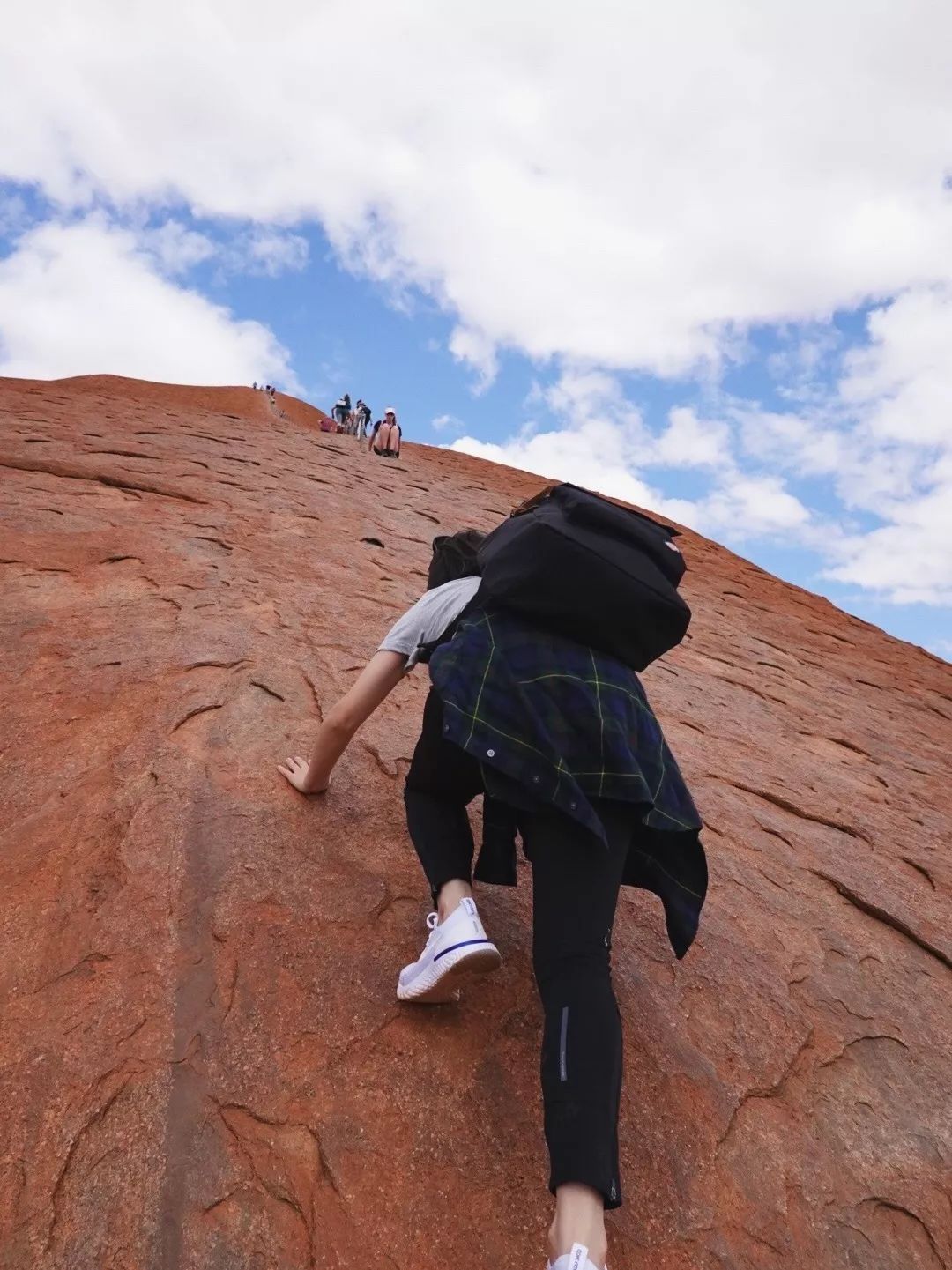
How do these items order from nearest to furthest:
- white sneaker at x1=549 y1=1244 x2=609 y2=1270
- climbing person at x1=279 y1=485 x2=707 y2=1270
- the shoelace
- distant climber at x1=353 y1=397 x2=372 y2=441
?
white sneaker at x1=549 y1=1244 x2=609 y2=1270
climbing person at x1=279 y1=485 x2=707 y2=1270
the shoelace
distant climber at x1=353 y1=397 x2=372 y2=441

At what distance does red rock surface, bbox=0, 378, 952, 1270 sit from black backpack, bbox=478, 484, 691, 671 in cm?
98

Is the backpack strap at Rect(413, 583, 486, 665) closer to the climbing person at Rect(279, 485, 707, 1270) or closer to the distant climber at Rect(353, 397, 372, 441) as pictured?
the climbing person at Rect(279, 485, 707, 1270)

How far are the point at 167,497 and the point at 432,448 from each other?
9.98 meters

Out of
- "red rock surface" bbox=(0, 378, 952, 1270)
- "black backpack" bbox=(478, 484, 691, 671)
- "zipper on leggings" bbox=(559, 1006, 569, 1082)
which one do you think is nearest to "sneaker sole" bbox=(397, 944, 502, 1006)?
"red rock surface" bbox=(0, 378, 952, 1270)

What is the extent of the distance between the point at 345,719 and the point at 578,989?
1036 mm

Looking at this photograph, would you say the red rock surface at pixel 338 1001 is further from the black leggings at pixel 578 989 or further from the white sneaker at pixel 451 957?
the black leggings at pixel 578 989

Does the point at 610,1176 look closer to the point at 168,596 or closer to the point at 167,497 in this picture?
the point at 168,596

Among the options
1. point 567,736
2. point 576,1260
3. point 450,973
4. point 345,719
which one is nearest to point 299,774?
point 345,719

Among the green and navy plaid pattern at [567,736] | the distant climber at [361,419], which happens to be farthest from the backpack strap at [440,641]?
the distant climber at [361,419]

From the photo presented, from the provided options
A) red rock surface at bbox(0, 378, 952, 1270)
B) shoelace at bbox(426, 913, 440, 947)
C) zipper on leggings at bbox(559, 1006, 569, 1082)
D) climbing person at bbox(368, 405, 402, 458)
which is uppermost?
climbing person at bbox(368, 405, 402, 458)

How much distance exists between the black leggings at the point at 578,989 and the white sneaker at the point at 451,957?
0.22 m

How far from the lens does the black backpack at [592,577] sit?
5.55ft

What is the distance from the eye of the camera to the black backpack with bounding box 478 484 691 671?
1692 mm

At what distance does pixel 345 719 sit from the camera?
7.47 feet
